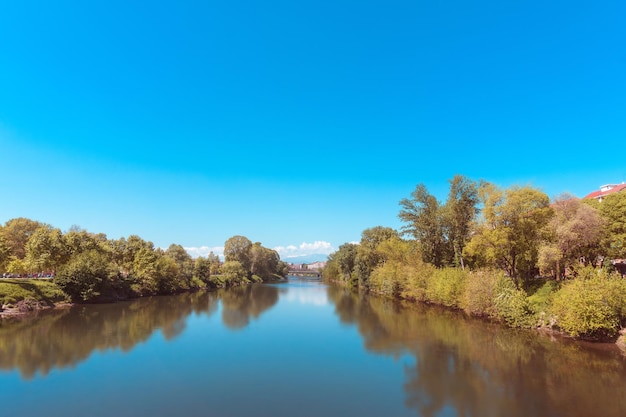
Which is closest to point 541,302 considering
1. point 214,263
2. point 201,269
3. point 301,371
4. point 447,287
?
point 447,287

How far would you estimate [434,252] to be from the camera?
52.6m

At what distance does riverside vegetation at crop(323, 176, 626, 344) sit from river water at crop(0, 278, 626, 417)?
2606mm

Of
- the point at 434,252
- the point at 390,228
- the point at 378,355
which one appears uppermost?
the point at 390,228

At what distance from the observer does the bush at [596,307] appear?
75.8ft

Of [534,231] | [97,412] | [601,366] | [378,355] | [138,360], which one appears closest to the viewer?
[97,412]

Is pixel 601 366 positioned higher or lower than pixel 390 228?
lower

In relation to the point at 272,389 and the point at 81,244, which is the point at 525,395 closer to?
the point at 272,389

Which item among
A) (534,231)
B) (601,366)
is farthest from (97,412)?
(534,231)

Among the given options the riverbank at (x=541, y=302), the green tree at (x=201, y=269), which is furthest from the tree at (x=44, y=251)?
the riverbank at (x=541, y=302)

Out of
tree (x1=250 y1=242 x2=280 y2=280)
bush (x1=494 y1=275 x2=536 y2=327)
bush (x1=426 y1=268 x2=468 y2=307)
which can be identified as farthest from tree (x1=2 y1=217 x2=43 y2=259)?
bush (x1=494 y1=275 x2=536 y2=327)

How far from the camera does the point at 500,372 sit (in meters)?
18.6

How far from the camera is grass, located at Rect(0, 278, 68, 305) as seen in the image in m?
38.8

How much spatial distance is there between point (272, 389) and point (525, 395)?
11755 mm

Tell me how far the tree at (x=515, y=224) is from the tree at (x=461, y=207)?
33.2 ft
